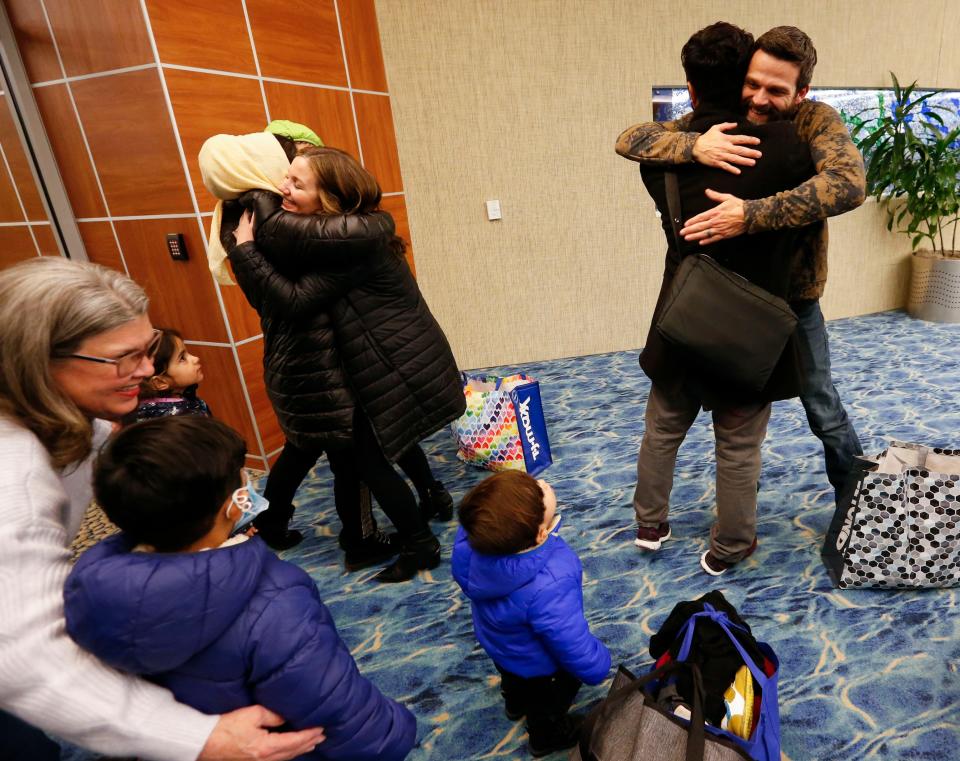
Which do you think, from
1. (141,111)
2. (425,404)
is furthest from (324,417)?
(141,111)

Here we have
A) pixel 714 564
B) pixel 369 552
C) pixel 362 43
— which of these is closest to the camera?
pixel 714 564

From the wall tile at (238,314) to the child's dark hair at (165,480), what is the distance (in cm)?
188

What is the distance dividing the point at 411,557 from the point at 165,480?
129 cm

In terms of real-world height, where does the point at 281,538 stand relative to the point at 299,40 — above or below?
below

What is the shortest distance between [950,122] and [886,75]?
0.78 metres

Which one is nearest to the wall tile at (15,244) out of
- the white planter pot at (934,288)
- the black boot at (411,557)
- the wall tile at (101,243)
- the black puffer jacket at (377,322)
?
the wall tile at (101,243)

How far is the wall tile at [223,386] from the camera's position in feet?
8.62

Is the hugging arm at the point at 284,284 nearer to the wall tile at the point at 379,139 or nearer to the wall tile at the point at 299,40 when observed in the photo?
the wall tile at the point at 299,40

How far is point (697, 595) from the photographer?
1.76 metres

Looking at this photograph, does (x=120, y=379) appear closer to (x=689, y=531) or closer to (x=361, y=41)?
(x=689, y=531)

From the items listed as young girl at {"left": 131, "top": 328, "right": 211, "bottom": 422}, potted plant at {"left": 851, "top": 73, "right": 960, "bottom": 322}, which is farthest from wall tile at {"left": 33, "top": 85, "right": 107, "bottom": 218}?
potted plant at {"left": 851, "top": 73, "right": 960, "bottom": 322}

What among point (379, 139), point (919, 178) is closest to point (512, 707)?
point (379, 139)

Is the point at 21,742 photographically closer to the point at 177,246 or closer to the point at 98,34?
the point at 177,246

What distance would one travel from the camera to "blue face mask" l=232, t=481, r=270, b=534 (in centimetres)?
85
